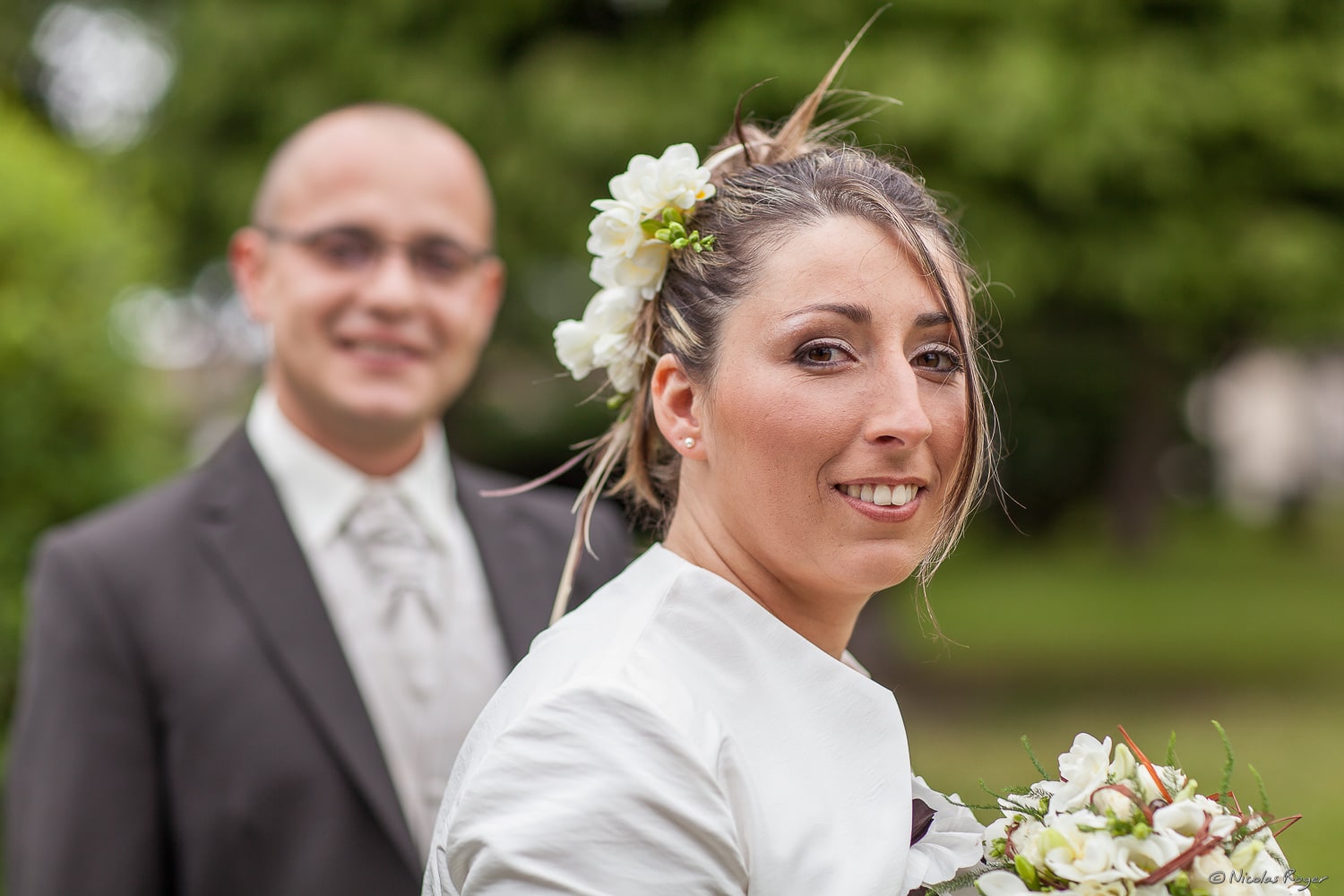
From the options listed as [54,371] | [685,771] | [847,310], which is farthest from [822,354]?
[54,371]

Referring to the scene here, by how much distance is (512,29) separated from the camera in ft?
27.1

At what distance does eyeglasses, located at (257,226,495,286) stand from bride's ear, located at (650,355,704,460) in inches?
65.7

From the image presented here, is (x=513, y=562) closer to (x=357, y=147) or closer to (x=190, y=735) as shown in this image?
(x=190, y=735)

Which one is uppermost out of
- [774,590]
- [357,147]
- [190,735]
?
[357,147]

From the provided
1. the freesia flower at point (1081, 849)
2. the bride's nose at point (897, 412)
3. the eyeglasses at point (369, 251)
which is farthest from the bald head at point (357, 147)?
the freesia flower at point (1081, 849)

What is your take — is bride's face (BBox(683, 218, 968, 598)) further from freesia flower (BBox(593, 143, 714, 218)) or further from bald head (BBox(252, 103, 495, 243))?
bald head (BBox(252, 103, 495, 243))

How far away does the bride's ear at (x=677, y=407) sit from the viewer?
1.84 metres

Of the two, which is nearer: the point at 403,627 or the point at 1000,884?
the point at 1000,884

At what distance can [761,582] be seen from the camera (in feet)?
5.92

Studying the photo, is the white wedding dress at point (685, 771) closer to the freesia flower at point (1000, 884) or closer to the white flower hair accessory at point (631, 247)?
the freesia flower at point (1000, 884)

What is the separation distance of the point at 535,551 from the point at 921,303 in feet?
6.25

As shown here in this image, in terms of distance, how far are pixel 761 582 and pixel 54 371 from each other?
12.3 feet

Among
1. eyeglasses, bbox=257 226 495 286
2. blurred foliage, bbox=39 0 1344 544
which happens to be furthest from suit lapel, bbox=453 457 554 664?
blurred foliage, bbox=39 0 1344 544

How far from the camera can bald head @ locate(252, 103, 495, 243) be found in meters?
3.36
